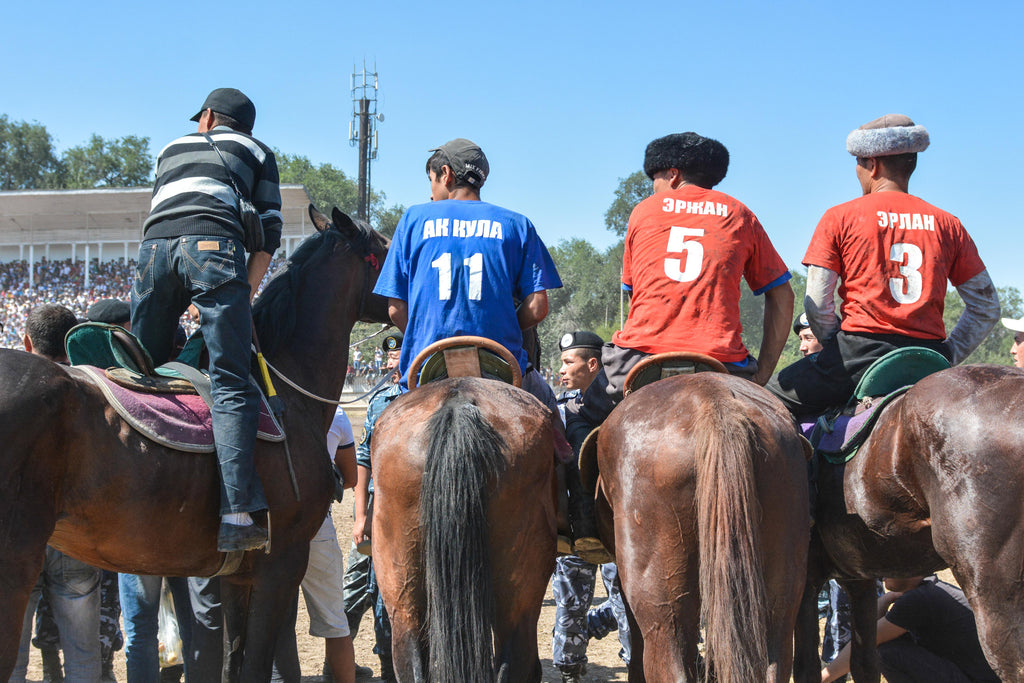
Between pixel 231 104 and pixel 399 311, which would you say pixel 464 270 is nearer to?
pixel 399 311

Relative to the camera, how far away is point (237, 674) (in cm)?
424

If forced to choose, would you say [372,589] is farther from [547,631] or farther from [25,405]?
[25,405]

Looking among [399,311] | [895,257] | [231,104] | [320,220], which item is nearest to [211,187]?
[231,104]

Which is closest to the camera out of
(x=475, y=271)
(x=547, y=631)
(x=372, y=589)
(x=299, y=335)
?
(x=475, y=271)

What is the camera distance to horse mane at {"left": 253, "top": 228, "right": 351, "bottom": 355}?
480 cm

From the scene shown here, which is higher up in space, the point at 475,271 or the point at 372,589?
the point at 475,271

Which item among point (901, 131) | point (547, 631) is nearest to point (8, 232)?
point (547, 631)

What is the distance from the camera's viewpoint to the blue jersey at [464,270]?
4.02 metres

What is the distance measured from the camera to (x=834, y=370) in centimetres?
460

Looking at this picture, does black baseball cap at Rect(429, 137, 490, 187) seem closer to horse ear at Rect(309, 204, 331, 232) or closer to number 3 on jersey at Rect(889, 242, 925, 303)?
horse ear at Rect(309, 204, 331, 232)

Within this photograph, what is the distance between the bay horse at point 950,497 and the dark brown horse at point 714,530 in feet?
1.88

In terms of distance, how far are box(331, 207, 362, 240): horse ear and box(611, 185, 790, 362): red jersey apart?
5.46 feet

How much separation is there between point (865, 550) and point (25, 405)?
3.65 metres

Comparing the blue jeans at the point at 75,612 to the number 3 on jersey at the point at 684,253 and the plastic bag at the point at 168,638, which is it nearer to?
the plastic bag at the point at 168,638
